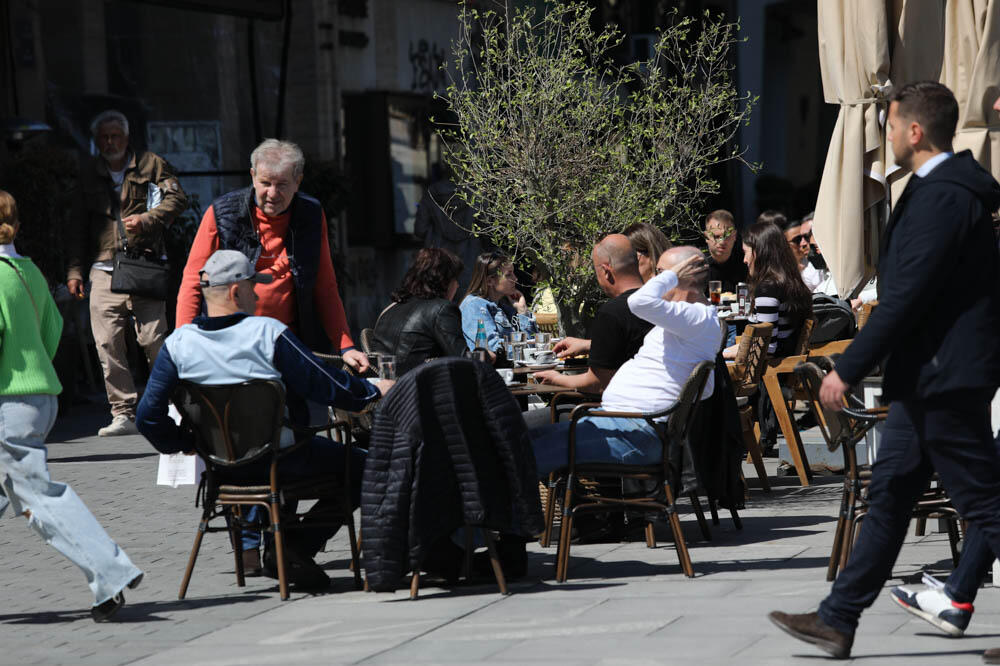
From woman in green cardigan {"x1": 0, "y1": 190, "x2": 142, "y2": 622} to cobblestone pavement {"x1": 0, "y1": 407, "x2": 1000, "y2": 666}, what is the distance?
0.22 meters

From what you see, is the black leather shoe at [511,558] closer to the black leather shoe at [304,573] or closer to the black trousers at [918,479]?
the black leather shoe at [304,573]

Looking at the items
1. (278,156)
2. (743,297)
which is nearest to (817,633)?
(278,156)

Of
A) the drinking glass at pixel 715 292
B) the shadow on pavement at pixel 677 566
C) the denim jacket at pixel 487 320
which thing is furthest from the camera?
the drinking glass at pixel 715 292

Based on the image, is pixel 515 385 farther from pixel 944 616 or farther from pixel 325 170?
pixel 325 170

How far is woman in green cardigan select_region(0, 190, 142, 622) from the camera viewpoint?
20.5 feet

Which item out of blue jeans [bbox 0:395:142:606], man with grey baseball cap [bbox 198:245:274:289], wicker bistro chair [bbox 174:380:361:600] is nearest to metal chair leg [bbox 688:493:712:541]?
wicker bistro chair [bbox 174:380:361:600]

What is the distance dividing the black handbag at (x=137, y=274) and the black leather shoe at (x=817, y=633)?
7503 mm

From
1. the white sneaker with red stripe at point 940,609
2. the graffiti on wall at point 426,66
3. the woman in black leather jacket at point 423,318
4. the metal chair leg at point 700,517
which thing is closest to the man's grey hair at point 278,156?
the woman in black leather jacket at point 423,318

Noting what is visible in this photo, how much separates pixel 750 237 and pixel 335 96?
10.3 m

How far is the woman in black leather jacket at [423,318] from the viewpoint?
26.9ft

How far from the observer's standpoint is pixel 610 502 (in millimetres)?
6969

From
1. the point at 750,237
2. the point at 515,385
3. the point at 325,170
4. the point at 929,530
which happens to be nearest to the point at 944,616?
the point at 929,530

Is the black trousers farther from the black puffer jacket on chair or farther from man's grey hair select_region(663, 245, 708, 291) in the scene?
man's grey hair select_region(663, 245, 708, 291)

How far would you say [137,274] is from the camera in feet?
38.9
